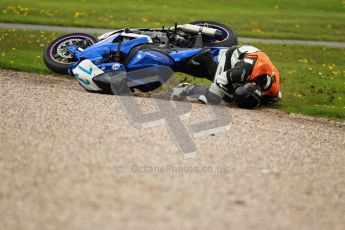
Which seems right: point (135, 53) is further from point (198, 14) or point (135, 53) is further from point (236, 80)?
point (198, 14)

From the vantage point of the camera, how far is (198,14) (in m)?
29.2

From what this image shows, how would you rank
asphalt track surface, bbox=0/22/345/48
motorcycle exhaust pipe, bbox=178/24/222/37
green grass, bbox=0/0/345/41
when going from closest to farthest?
1. motorcycle exhaust pipe, bbox=178/24/222/37
2. asphalt track surface, bbox=0/22/345/48
3. green grass, bbox=0/0/345/41

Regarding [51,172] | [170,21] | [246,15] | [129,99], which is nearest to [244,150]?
[51,172]

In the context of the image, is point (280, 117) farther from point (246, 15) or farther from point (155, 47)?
point (246, 15)

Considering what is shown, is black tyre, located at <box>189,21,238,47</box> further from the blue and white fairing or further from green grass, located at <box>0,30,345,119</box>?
green grass, located at <box>0,30,345,119</box>

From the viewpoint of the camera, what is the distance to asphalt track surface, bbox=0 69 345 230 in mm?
6230

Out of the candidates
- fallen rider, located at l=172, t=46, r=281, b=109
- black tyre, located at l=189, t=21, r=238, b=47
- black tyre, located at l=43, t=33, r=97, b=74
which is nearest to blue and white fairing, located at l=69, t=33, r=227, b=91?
fallen rider, located at l=172, t=46, r=281, b=109

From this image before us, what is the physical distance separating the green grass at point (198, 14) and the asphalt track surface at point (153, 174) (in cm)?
1537

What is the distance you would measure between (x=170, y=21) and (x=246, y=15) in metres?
4.83

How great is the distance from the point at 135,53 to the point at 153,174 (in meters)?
5.38

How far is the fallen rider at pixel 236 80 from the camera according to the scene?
38.2 feet

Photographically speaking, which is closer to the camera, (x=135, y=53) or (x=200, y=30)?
(x=135, y=53)

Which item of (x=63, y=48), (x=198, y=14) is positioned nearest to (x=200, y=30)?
(x=63, y=48)

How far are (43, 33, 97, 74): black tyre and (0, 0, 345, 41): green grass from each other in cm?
1152
